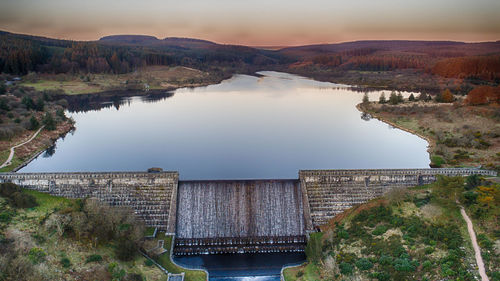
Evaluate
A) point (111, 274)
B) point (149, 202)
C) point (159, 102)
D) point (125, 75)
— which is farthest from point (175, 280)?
point (125, 75)

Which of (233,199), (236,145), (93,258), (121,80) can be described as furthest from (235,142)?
(121,80)

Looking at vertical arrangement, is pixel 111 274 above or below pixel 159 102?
below

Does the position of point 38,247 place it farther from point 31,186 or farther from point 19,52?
point 19,52

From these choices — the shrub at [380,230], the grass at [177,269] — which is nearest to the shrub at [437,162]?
the shrub at [380,230]

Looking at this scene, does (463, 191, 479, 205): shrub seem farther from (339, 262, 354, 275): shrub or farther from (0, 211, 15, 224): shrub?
(0, 211, 15, 224): shrub

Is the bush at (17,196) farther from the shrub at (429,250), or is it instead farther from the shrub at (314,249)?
the shrub at (429,250)

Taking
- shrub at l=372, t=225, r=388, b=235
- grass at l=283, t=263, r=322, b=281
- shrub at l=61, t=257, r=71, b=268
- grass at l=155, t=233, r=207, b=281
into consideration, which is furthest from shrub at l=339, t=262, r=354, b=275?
shrub at l=61, t=257, r=71, b=268
